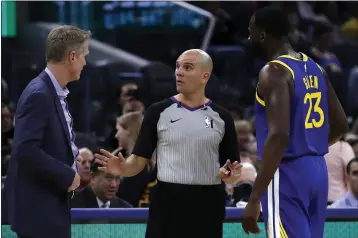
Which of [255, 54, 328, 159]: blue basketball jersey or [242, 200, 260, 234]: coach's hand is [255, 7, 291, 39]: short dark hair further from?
[242, 200, 260, 234]: coach's hand

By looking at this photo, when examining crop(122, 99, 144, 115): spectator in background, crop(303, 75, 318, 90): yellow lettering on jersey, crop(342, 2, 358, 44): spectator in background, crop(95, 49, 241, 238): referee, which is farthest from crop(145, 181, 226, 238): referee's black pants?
crop(342, 2, 358, 44): spectator in background

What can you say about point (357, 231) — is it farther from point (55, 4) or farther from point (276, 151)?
point (55, 4)

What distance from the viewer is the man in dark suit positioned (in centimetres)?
496

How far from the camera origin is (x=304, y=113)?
17.2 feet

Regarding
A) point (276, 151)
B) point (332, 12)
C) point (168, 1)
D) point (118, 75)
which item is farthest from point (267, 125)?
point (332, 12)

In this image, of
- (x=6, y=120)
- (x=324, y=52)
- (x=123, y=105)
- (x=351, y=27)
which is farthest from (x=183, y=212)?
(x=351, y=27)

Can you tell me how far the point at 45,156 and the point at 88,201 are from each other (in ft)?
8.87

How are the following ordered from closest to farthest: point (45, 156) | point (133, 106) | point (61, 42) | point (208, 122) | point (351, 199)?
point (45, 156) → point (61, 42) → point (208, 122) → point (351, 199) → point (133, 106)

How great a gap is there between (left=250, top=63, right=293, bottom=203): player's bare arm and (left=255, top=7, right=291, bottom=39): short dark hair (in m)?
0.30

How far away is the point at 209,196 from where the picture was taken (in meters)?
5.67

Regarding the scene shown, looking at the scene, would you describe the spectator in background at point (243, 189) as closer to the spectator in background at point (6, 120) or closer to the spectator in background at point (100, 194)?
the spectator in background at point (100, 194)

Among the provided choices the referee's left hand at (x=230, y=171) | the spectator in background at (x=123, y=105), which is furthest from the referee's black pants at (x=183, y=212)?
the spectator in background at (x=123, y=105)

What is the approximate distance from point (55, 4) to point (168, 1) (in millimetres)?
1554

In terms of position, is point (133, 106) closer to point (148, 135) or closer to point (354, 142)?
point (354, 142)
